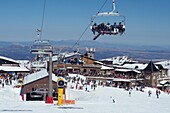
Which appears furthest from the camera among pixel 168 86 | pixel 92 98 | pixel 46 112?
pixel 168 86

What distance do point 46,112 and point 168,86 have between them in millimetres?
44500

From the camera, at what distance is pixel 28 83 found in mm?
27297

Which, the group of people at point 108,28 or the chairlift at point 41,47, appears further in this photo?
the chairlift at point 41,47

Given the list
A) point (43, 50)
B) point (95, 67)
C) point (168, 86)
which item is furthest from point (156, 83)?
point (43, 50)

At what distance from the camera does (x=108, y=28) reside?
15516mm

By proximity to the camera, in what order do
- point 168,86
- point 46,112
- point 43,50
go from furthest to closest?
point 168,86 < point 43,50 < point 46,112

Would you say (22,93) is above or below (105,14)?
below

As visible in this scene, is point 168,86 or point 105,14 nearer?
point 105,14

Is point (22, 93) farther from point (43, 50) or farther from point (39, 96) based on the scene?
point (43, 50)

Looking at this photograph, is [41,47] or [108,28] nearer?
[108,28]

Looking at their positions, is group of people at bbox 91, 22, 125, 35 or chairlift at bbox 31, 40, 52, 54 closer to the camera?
group of people at bbox 91, 22, 125, 35

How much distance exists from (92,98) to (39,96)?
381 cm

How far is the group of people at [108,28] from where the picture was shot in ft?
50.1

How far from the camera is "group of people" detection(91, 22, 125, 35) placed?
15266mm
